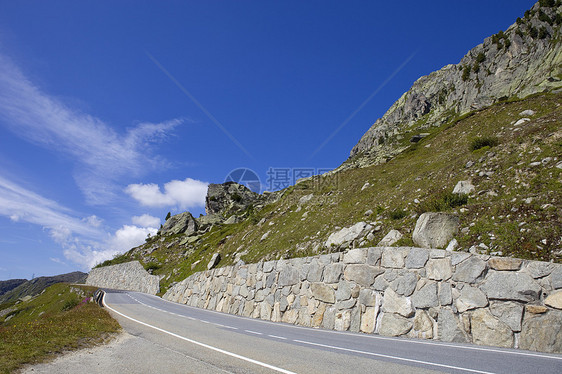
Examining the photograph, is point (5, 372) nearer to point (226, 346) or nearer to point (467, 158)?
point (226, 346)

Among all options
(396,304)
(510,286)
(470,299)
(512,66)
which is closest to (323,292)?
(396,304)

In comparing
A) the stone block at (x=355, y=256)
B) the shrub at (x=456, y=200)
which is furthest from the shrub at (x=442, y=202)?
the stone block at (x=355, y=256)

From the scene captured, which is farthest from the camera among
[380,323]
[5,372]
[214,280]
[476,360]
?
[214,280]


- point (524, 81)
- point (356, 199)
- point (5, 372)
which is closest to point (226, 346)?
point (5, 372)

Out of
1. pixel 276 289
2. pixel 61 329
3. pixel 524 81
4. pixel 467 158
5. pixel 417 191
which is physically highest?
pixel 524 81

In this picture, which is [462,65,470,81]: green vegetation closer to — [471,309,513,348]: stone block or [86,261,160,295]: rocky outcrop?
[471,309,513,348]: stone block

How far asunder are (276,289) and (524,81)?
178 feet

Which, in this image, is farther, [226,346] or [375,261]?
[375,261]

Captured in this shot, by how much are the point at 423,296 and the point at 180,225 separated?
277 feet

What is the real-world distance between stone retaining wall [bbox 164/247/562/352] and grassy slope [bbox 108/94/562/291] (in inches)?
46.1

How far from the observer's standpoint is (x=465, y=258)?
12.3 meters

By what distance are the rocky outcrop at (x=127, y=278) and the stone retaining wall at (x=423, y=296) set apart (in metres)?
37.4

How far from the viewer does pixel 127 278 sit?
66188mm

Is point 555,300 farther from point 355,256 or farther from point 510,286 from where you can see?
point 355,256
